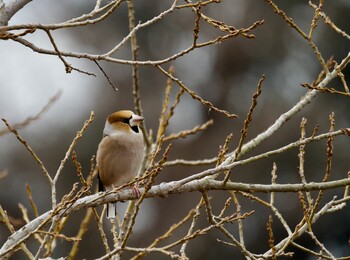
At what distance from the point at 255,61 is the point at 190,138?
137 inches

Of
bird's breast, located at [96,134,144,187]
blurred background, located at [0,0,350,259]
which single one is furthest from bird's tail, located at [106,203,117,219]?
blurred background, located at [0,0,350,259]

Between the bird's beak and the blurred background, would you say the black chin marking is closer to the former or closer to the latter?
the bird's beak

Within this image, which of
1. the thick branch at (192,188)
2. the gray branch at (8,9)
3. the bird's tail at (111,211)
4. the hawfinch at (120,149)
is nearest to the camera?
the thick branch at (192,188)

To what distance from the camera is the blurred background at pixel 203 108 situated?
17.4 m

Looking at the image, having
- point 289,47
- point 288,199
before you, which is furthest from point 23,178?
point 289,47

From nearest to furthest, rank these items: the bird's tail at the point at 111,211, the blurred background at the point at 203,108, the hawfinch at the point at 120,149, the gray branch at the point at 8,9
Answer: the gray branch at the point at 8,9, the bird's tail at the point at 111,211, the hawfinch at the point at 120,149, the blurred background at the point at 203,108

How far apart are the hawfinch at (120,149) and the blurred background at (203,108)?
365 inches

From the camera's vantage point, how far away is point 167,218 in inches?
786

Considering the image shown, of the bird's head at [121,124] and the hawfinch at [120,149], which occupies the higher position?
the bird's head at [121,124]

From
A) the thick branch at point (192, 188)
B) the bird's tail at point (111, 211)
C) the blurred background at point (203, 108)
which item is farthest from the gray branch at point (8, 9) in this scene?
the blurred background at point (203, 108)

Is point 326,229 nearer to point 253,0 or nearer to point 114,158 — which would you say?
point 253,0

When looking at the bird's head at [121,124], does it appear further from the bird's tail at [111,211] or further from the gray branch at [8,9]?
the gray branch at [8,9]

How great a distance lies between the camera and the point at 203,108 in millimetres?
21266

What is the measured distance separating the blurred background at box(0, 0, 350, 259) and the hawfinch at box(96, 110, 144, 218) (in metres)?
9.27
